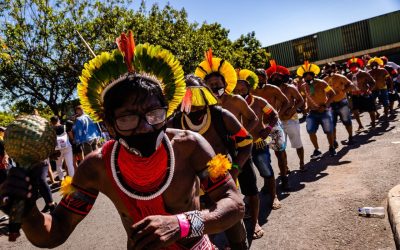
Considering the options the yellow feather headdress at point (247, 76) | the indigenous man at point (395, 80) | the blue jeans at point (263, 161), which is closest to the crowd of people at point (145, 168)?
the blue jeans at point (263, 161)

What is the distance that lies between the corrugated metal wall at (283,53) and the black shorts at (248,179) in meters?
30.8

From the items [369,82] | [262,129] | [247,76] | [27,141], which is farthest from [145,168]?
[369,82]

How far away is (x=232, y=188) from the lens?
191cm

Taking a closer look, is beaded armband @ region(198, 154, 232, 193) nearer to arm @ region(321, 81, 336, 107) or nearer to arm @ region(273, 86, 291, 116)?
arm @ region(273, 86, 291, 116)

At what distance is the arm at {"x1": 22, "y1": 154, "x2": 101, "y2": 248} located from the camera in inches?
65.7

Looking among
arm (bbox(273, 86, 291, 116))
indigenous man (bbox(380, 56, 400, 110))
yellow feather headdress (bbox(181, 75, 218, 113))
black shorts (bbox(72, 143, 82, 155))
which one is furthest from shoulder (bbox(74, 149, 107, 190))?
indigenous man (bbox(380, 56, 400, 110))

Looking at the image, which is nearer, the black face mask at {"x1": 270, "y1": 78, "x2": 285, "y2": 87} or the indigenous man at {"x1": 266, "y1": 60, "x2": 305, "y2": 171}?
the indigenous man at {"x1": 266, "y1": 60, "x2": 305, "y2": 171}

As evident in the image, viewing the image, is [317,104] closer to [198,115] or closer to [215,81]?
[215,81]

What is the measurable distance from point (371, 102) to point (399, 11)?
2498 centimetres

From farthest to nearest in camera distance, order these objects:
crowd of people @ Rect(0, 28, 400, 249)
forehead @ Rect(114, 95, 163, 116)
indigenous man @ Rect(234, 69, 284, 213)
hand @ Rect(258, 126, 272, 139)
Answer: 1. indigenous man @ Rect(234, 69, 284, 213)
2. hand @ Rect(258, 126, 272, 139)
3. forehead @ Rect(114, 95, 163, 116)
4. crowd of people @ Rect(0, 28, 400, 249)

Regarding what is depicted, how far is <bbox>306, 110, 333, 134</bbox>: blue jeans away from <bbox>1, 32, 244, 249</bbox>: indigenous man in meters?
6.19

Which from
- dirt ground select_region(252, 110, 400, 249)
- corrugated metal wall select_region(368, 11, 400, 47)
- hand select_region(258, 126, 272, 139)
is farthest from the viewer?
corrugated metal wall select_region(368, 11, 400, 47)

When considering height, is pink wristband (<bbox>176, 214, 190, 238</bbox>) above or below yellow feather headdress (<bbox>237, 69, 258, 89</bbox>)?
below

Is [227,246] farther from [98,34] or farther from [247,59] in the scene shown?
[247,59]
